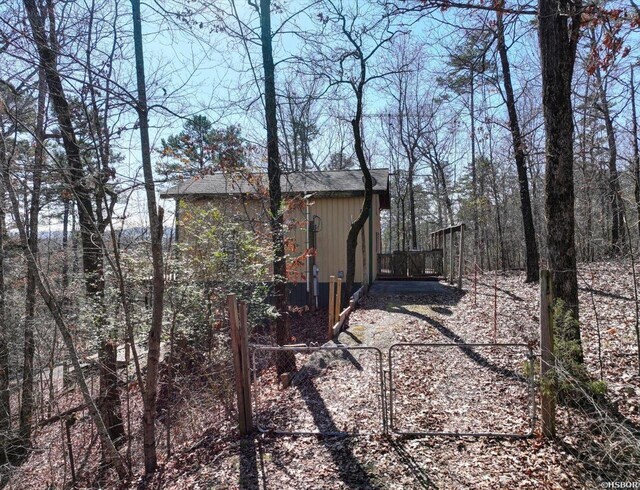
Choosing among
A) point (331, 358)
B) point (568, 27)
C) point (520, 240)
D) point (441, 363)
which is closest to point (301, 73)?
point (568, 27)

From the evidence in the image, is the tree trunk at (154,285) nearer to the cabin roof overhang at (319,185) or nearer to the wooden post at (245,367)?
the wooden post at (245,367)

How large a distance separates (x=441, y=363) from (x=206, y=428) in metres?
3.72

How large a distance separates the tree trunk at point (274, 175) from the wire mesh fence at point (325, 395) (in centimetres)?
46

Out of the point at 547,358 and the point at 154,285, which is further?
the point at 154,285

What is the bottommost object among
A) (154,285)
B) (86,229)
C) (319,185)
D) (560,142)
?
(154,285)

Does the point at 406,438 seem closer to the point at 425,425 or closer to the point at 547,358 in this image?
the point at 425,425

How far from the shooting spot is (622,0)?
13.4 ft

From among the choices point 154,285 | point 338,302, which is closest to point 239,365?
point 154,285

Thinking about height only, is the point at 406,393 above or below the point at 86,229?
below

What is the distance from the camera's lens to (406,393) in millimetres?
5293

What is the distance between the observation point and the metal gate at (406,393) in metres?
4.32

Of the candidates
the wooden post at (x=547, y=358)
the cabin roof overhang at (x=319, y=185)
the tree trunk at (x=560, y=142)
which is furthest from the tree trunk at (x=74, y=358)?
the cabin roof overhang at (x=319, y=185)

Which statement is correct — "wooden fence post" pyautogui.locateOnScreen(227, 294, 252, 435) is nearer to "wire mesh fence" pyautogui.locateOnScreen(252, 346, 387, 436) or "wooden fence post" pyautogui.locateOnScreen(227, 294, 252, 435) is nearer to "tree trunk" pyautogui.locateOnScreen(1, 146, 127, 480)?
"wire mesh fence" pyautogui.locateOnScreen(252, 346, 387, 436)

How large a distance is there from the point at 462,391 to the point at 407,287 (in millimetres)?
8783
